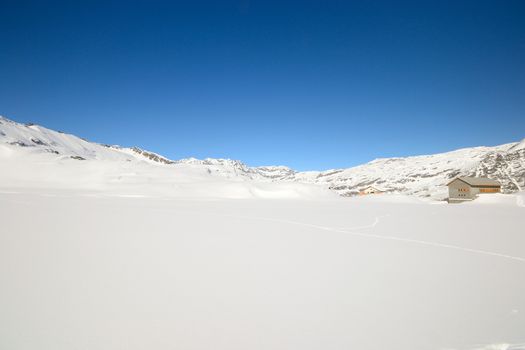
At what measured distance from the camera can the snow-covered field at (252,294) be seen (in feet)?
11.7

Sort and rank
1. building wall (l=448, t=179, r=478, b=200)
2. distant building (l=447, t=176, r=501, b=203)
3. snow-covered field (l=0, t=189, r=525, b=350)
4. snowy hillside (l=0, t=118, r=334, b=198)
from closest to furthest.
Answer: snow-covered field (l=0, t=189, r=525, b=350) → snowy hillside (l=0, t=118, r=334, b=198) → building wall (l=448, t=179, r=478, b=200) → distant building (l=447, t=176, r=501, b=203)

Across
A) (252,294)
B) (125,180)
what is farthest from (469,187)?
(252,294)

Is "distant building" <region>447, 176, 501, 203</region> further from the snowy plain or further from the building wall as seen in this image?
the snowy plain

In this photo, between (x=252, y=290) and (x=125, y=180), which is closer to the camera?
(x=252, y=290)

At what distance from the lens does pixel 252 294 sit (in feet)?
15.9

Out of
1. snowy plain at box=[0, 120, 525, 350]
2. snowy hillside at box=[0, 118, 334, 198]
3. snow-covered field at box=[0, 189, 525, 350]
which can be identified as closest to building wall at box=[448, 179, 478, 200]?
snowy hillside at box=[0, 118, 334, 198]

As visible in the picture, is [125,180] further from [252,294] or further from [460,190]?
[460,190]

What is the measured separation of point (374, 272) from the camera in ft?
20.0

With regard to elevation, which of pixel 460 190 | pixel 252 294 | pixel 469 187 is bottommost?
pixel 252 294

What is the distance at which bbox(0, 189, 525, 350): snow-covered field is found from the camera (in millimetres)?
3564

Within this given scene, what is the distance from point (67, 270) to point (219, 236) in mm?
4714

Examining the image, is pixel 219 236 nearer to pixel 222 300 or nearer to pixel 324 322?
pixel 222 300

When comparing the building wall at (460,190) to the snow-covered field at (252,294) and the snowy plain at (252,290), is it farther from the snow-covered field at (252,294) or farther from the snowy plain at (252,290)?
the snow-covered field at (252,294)

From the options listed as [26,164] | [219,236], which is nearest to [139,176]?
[26,164]
